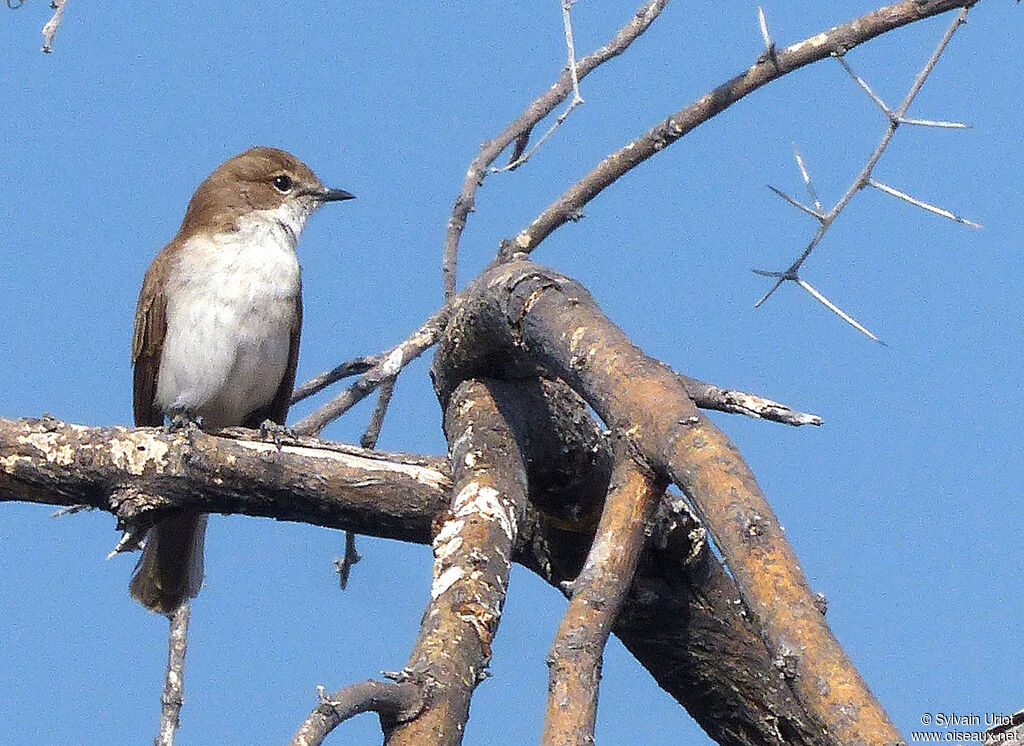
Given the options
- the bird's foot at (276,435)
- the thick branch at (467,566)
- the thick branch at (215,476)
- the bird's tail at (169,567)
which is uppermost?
the bird's tail at (169,567)

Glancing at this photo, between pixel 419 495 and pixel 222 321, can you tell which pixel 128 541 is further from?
pixel 222 321

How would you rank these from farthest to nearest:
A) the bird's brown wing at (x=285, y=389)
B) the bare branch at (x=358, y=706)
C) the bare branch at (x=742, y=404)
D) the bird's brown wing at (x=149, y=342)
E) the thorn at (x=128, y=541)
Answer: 1. the bird's brown wing at (x=285, y=389)
2. the bird's brown wing at (x=149, y=342)
3. the thorn at (x=128, y=541)
4. the bare branch at (x=742, y=404)
5. the bare branch at (x=358, y=706)

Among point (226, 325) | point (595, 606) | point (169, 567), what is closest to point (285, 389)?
point (226, 325)

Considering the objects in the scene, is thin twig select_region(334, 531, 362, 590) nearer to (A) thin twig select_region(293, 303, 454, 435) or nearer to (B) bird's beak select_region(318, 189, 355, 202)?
(A) thin twig select_region(293, 303, 454, 435)

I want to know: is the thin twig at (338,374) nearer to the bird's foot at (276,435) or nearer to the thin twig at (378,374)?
the thin twig at (378,374)

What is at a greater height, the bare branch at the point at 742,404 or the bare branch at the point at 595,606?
the bare branch at the point at 742,404

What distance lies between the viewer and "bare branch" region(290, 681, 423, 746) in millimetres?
2109

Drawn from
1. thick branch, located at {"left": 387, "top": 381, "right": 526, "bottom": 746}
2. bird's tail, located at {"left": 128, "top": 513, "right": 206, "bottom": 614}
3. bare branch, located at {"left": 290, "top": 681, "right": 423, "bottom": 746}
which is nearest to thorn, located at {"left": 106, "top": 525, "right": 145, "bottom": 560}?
thick branch, located at {"left": 387, "top": 381, "right": 526, "bottom": 746}

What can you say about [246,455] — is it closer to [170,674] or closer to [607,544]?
[170,674]

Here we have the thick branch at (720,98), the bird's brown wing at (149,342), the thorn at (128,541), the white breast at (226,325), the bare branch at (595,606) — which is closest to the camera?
the bare branch at (595,606)

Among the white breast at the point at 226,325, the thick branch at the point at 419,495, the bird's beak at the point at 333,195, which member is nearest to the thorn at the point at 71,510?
the thick branch at the point at 419,495

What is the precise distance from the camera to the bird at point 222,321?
19.9ft

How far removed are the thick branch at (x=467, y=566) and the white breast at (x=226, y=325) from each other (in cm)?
222

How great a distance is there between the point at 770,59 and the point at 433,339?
1454 millimetres
